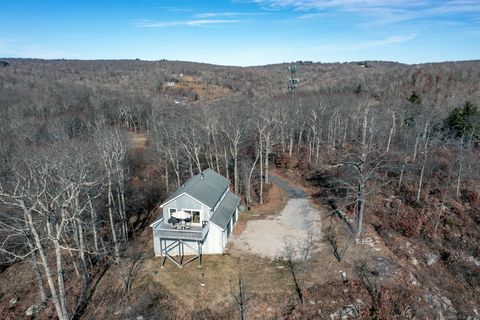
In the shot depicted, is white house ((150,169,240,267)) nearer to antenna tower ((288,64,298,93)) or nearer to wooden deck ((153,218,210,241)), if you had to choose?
wooden deck ((153,218,210,241))

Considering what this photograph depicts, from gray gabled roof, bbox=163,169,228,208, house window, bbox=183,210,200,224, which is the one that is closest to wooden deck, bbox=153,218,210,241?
house window, bbox=183,210,200,224

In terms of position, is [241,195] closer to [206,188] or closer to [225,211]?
[225,211]

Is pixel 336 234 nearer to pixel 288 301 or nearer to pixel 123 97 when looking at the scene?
pixel 288 301

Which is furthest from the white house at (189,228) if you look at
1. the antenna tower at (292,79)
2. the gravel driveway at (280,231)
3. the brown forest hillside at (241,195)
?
the antenna tower at (292,79)

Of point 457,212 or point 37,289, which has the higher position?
point 457,212

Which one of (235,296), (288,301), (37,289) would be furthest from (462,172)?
(37,289)

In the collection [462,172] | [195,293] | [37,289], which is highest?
[462,172]

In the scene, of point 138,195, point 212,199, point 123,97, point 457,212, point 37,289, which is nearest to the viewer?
point 37,289
